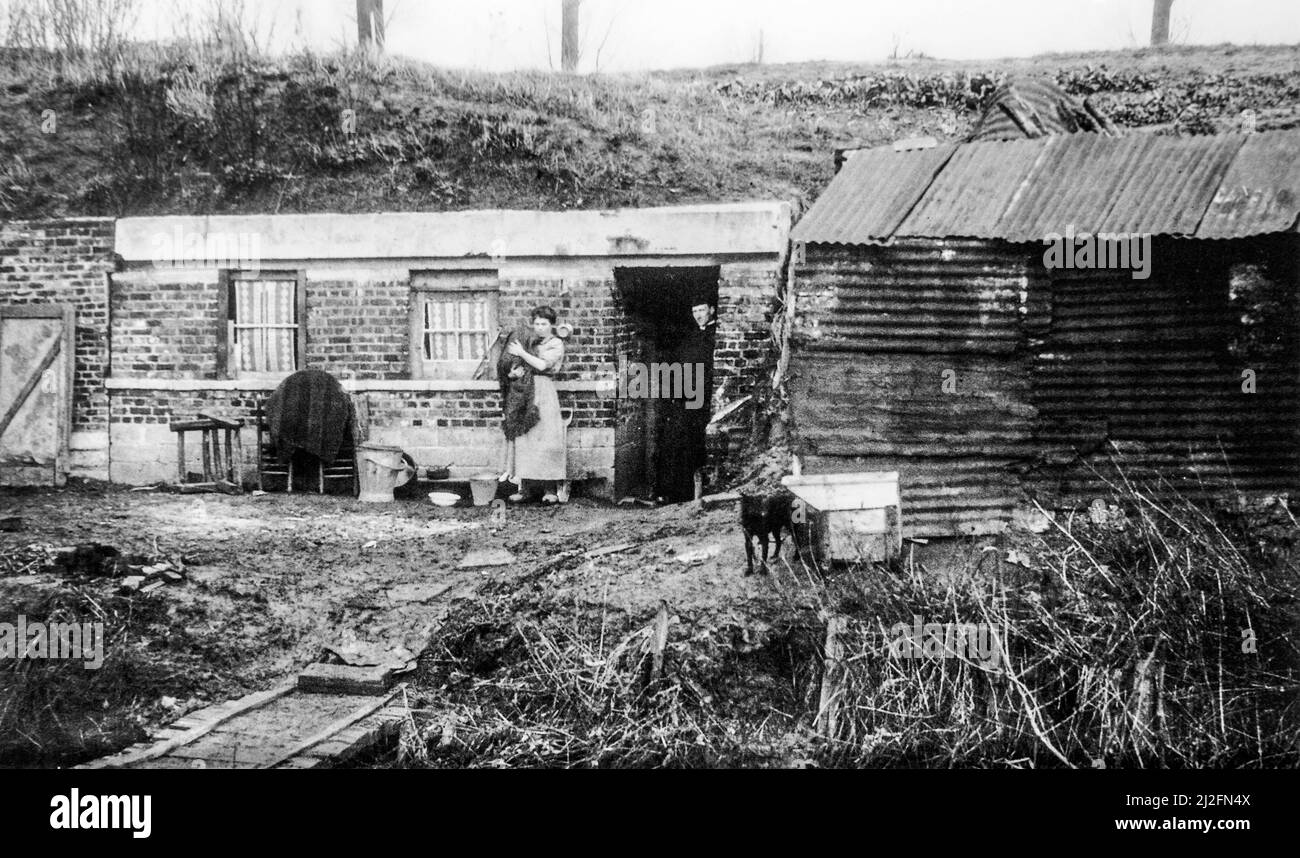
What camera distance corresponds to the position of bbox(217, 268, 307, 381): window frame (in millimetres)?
11781

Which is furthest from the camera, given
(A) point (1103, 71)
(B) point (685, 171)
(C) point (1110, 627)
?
(A) point (1103, 71)

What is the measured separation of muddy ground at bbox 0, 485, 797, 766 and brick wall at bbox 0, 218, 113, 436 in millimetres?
1782

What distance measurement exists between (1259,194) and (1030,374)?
1.60 metres

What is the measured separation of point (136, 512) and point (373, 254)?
11.5 ft

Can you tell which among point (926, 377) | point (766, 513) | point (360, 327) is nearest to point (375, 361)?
point (360, 327)

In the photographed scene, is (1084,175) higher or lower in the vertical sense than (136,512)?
higher

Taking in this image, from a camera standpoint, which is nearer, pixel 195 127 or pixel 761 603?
pixel 761 603

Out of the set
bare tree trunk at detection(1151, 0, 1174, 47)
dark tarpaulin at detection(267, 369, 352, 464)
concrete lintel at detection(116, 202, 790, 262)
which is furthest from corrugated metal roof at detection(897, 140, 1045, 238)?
dark tarpaulin at detection(267, 369, 352, 464)

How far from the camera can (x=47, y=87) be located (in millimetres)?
12953

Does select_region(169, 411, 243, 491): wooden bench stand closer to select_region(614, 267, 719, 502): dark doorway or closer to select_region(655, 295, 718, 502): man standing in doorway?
select_region(614, 267, 719, 502): dark doorway

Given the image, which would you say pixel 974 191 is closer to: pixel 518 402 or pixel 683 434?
pixel 518 402
